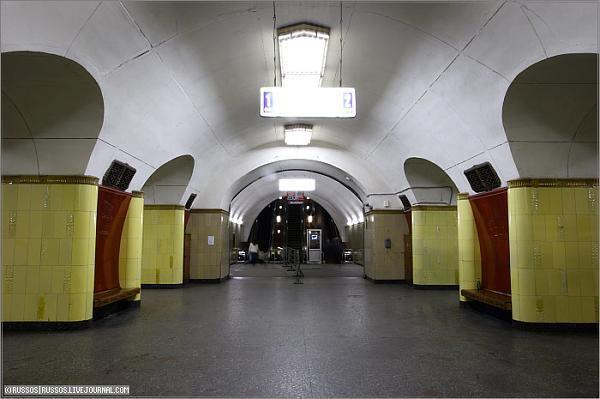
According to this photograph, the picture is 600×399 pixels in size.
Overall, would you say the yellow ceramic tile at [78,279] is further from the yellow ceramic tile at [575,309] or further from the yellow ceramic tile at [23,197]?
the yellow ceramic tile at [575,309]

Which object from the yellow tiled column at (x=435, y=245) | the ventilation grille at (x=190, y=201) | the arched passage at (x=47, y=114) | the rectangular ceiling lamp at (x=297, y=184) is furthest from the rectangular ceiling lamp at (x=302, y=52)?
the rectangular ceiling lamp at (x=297, y=184)

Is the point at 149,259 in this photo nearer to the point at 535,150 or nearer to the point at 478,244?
the point at 478,244

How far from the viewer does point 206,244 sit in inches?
501

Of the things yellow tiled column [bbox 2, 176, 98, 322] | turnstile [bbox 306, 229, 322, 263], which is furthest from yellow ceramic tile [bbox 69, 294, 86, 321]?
turnstile [bbox 306, 229, 322, 263]

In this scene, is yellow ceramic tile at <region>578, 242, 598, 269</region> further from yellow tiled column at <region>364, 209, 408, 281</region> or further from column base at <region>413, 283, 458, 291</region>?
yellow tiled column at <region>364, 209, 408, 281</region>

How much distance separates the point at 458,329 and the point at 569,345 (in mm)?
1425

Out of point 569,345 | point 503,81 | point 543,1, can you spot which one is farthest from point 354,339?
point 543,1

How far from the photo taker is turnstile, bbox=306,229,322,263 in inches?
963

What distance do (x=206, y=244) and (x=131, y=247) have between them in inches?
178

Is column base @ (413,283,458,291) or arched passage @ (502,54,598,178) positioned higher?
arched passage @ (502,54,598,178)

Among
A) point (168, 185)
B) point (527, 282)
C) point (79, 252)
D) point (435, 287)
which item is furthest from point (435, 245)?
point (79, 252)

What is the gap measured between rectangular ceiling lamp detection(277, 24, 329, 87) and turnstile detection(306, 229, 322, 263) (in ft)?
61.3

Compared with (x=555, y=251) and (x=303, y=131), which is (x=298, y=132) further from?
(x=555, y=251)

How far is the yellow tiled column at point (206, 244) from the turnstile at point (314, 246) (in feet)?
39.8
